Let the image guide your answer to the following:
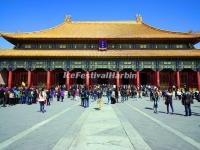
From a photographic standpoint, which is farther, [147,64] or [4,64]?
[4,64]

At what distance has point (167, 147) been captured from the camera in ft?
17.1

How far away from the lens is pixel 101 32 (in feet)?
108

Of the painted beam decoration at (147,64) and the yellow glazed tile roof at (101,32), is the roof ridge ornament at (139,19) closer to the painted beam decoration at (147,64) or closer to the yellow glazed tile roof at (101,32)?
the yellow glazed tile roof at (101,32)

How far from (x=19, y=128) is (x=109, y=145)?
A: 3.84m

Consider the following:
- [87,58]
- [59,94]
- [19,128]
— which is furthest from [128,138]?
[87,58]

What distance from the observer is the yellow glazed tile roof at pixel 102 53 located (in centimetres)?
2870

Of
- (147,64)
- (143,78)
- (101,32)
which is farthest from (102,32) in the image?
(143,78)

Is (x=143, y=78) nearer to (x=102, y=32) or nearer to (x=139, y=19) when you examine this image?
(x=102, y=32)

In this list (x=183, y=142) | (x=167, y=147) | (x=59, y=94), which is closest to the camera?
(x=167, y=147)

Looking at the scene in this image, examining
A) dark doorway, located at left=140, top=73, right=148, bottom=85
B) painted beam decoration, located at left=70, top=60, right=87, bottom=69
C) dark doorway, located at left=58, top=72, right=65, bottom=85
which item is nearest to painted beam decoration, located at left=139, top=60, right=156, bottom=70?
dark doorway, located at left=140, top=73, right=148, bottom=85

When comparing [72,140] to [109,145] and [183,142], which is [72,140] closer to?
[109,145]

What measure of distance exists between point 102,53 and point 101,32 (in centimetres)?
495

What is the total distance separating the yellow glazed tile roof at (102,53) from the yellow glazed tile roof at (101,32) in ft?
7.17

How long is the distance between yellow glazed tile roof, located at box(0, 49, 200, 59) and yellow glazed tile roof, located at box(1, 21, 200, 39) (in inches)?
86.0
